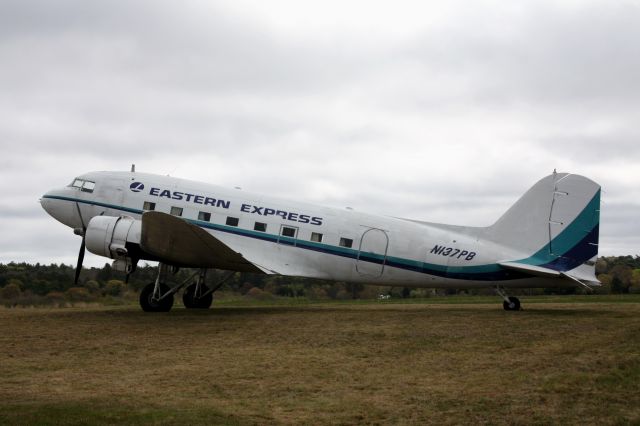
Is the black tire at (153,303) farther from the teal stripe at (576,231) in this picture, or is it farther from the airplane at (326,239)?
the teal stripe at (576,231)

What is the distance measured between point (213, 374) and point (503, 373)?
4.81 metres

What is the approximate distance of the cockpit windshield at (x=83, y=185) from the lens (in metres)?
22.6

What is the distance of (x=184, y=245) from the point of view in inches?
765

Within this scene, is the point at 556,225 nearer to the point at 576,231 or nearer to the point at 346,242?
the point at 576,231

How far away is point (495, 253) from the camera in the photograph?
67.7 ft

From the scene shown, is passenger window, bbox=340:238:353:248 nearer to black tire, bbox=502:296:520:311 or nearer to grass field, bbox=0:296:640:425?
grass field, bbox=0:296:640:425

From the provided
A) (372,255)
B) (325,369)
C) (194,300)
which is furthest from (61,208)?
(325,369)

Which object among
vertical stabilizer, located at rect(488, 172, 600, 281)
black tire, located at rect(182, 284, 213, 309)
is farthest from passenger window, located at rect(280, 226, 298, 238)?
vertical stabilizer, located at rect(488, 172, 600, 281)

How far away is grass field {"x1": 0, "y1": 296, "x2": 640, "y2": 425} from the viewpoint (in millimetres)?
9109

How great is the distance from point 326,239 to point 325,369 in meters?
9.38

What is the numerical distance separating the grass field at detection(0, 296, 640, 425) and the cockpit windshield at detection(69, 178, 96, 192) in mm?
5021

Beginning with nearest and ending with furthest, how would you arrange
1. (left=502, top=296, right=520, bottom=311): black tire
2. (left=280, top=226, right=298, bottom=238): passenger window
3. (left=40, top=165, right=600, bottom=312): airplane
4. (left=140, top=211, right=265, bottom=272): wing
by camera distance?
(left=140, top=211, right=265, bottom=272): wing → (left=40, top=165, right=600, bottom=312): airplane → (left=502, top=296, right=520, bottom=311): black tire → (left=280, top=226, right=298, bottom=238): passenger window

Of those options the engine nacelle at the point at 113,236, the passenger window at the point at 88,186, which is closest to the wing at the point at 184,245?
the engine nacelle at the point at 113,236

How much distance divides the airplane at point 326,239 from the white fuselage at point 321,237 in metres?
0.03
